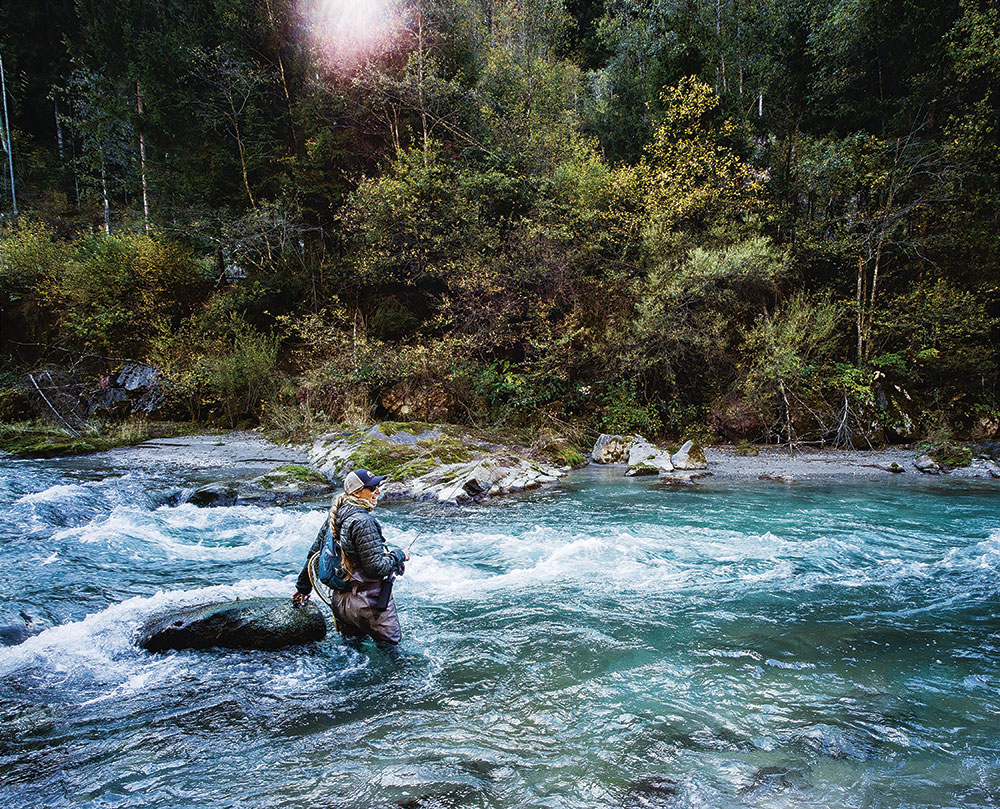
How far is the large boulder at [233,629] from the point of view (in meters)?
4.20

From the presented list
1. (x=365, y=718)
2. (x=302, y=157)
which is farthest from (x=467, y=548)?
(x=302, y=157)

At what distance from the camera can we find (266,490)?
31.3ft

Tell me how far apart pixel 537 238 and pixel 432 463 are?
367 inches

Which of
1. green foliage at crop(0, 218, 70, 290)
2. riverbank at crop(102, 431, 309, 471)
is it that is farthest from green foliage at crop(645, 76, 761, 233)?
green foliage at crop(0, 218, 70, 290)

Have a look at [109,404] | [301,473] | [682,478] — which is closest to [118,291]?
[109,404]

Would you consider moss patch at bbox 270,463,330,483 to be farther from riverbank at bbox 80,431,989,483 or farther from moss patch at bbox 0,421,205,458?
moss patch at bbox 0,421,205,458

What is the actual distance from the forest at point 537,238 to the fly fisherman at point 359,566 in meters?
11.6

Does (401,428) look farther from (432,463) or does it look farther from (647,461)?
(647,461)

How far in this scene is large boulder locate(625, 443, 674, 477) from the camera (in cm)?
1259

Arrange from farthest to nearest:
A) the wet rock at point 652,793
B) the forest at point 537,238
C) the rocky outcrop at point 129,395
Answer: the rocky outcrop at point 129,395 → the forest at point 537,238 → the wet rock at point 652,793

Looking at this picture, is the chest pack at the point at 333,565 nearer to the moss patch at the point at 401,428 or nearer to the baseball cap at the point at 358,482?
the baseball cap at the point at 358,482

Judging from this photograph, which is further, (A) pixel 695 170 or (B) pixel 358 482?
(A) pixel 695 170

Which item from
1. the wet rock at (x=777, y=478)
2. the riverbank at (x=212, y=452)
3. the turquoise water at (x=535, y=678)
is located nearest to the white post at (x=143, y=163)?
Result: the riverbank at (x=212, y=452)

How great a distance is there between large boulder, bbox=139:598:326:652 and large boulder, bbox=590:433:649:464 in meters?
10.9
